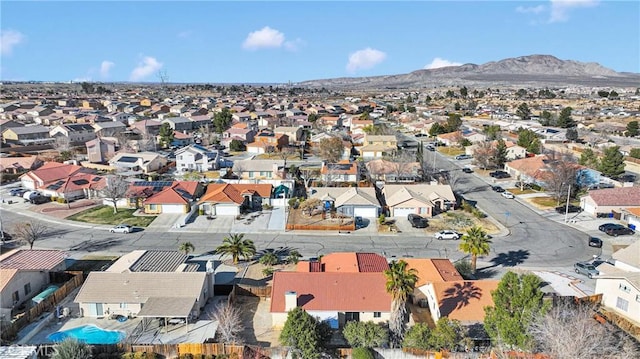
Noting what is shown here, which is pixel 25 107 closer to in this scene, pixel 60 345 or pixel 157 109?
pixel 157 109

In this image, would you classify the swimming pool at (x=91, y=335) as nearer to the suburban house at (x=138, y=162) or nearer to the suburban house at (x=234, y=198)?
the suburban house at (x=234, y=198)

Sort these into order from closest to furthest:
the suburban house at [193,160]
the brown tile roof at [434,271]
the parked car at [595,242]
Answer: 1. the brown tile roof at [434,271]
2. the parked car at [595,242]
3. the suburban house at [193,160]

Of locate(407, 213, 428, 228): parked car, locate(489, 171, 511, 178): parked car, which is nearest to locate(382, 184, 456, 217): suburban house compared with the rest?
locate(407, 213, 428, 228): parked car

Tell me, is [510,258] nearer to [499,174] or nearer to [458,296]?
[458,296]

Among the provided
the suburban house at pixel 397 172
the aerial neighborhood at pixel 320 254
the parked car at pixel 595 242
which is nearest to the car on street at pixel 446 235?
the aerial neighborhood at pixel 320 254

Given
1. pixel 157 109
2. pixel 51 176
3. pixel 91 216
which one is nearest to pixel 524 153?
pixel 91 216

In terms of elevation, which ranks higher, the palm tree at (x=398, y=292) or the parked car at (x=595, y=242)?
the palm tree at (x=398, y=292)
